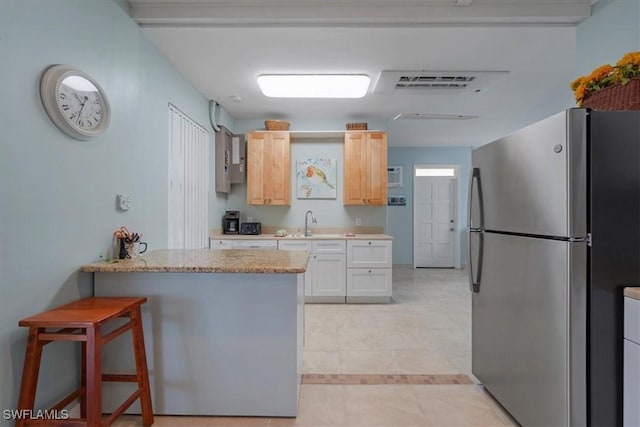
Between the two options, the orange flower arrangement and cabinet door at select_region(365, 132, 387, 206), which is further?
cabinet door at select_region(365, 132, 387, 206)

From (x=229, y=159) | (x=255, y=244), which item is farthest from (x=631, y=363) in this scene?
(x=229, y=159)

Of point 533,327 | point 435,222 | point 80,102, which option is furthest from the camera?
point 435,222

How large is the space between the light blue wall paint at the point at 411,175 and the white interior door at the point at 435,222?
177 millimetres

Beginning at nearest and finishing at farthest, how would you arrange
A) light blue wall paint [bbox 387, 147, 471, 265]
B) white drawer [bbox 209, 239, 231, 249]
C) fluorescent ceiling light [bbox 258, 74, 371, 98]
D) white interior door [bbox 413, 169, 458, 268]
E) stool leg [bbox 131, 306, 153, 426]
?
stool leg [bbox 131, 306, 153, 426], fluorescent ceiling light [bbox 258, 74, 371, 98], white drawer [bbox 209, 239, 231, 249], light blue wall paint [bbox 387, 147, 471, 265], white interior door [bbox 413, 169, 458, 268]

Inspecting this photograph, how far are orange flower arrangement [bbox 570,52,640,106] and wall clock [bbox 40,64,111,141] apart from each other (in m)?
2.67

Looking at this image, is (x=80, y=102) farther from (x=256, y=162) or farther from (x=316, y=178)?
(x=316, y=178)

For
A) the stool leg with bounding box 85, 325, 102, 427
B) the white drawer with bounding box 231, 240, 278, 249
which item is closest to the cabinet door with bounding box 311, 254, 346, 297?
the white drawer with bounding box 231, 240, 278, 249

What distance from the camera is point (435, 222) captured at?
272 inches

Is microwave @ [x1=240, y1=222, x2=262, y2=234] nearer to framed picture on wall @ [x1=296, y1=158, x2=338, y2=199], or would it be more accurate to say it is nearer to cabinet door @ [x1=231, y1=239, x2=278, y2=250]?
cabinet door @ [x1=231, y1=239, x2=278, y2=250]

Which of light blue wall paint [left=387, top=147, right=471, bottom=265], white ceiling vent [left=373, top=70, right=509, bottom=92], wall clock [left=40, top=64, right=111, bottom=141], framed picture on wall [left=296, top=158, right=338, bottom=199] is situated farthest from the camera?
light blue wall paint [left=387, top=147, right=471, bottom=265]

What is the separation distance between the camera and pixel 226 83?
345cm

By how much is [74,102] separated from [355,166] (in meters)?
3.31

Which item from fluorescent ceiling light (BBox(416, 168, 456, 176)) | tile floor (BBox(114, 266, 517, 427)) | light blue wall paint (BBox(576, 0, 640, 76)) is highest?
light blue wall paint (BBox(576, 0, 640, 76))

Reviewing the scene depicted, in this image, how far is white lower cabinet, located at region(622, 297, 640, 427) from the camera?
1.33 metres
